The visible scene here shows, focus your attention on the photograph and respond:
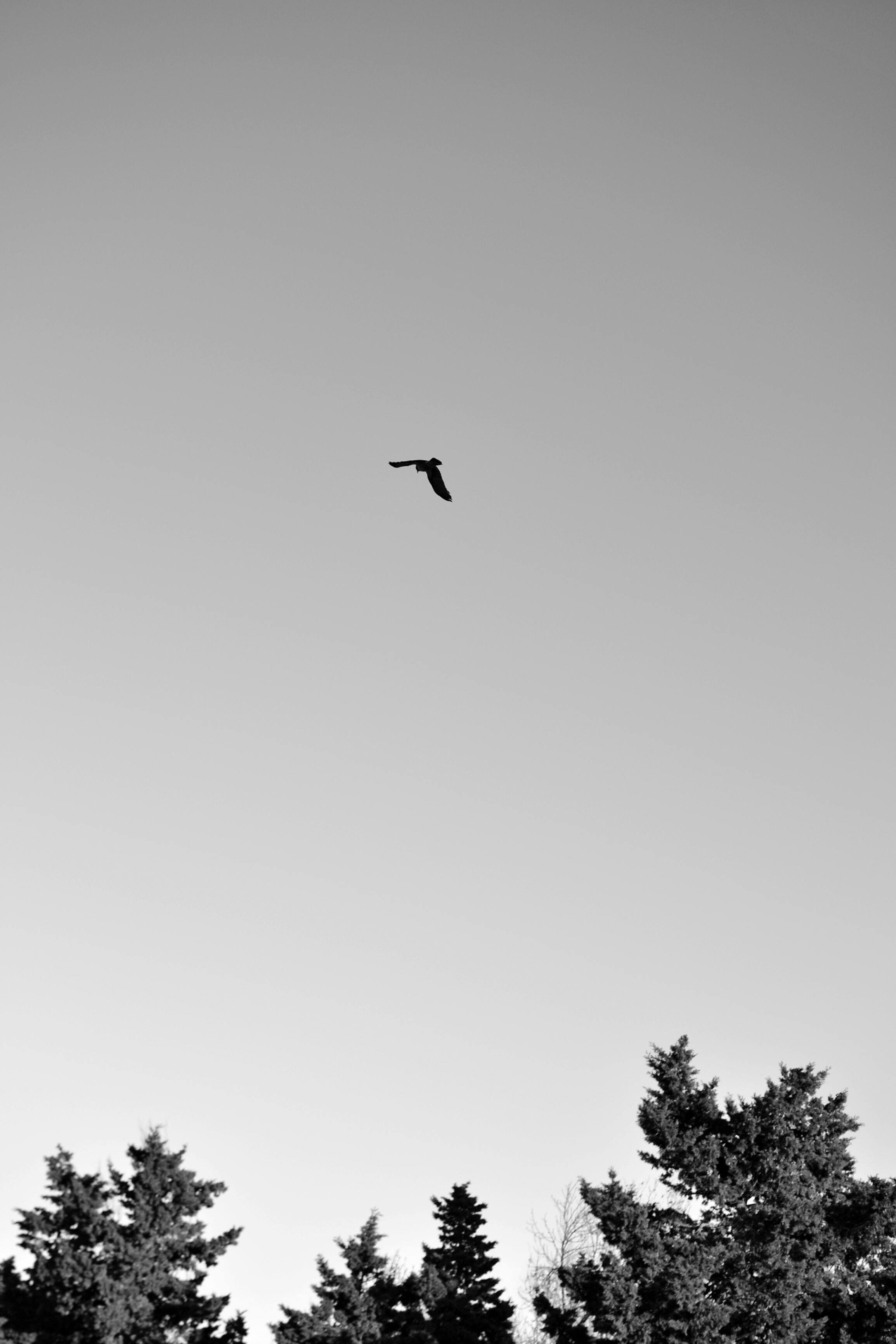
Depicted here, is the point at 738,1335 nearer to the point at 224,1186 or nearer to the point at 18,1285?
the point at 224,1186

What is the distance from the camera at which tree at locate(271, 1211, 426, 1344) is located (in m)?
32.8

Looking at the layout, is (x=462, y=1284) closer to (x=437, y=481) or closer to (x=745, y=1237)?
(x=745, y=1237)

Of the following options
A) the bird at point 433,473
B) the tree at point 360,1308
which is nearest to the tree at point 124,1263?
the tree at point 360,1308

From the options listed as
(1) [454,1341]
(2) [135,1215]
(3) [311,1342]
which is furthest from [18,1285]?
(1) [454,1341]

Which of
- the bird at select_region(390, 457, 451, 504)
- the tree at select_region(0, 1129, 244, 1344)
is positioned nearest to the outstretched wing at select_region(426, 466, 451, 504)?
the bird at select_region(390, 457, 451, 504)

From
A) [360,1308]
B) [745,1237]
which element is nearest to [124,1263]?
[360,1308]

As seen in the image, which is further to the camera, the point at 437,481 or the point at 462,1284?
the point at 462,1284

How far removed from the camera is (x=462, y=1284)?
120 ft

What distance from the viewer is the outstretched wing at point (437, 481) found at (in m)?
27.4

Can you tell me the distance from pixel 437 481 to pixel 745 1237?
21.9 m

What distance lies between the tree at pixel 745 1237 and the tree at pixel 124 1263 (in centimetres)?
965

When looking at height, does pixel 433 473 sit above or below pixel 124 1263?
above

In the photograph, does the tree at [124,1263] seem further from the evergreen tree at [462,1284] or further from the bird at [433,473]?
the bird at [433,473]

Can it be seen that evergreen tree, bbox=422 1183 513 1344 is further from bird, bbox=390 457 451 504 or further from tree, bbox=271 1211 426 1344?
bird, bbox=390 457 451 504
